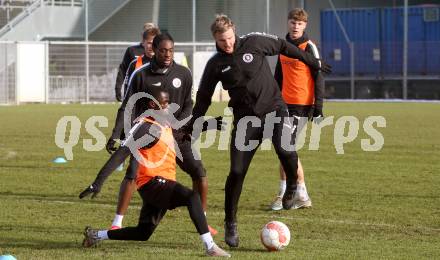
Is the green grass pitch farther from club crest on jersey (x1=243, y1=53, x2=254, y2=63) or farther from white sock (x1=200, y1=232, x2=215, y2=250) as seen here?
club crest on jersey (x1=243, y1=53, x2=254, y2=63)

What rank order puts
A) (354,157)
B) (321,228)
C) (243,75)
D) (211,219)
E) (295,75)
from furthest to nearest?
(354,157), (295,75), (211,219), (321,228), (243,75)

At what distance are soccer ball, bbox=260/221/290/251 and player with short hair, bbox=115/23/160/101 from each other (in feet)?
11.2

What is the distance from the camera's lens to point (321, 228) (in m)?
9.90

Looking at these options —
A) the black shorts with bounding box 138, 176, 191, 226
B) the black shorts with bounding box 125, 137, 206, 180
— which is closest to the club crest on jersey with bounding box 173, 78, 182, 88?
the black shorts with bounding box 125, 137, 206, 180

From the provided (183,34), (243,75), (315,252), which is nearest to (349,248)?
(315,252)

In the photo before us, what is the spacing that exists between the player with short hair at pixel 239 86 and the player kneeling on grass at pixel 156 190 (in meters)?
0.70

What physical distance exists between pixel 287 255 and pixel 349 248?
66 centimetres

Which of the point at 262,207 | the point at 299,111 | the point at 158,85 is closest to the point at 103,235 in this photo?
the point at 158,85

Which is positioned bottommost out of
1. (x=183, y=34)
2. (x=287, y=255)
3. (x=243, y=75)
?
(x=287, y=255)

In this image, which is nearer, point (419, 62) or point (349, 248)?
point (349, 248)

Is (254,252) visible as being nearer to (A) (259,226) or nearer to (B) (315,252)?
(B) (315,252)

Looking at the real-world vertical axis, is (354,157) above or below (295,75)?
below

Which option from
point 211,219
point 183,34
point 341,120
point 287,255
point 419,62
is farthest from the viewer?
point 183,34

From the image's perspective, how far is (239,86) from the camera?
909 centimetres
